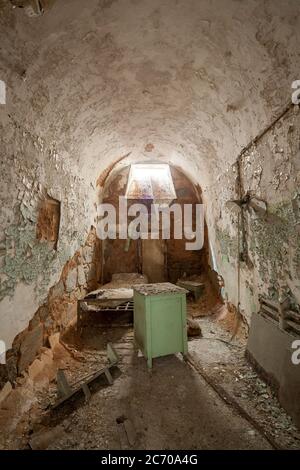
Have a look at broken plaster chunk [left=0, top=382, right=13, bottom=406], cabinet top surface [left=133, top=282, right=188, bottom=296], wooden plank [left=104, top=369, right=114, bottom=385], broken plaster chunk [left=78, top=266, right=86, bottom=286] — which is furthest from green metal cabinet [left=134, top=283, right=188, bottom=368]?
broken plaster chunk [left=78, top=266, right=86, bottom=286]

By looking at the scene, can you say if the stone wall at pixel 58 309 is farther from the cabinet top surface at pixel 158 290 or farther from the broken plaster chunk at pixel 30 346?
the cabinet top surface at pixel 158 290

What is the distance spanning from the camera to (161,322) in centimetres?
348

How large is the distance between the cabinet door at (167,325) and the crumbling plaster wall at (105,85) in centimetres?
161

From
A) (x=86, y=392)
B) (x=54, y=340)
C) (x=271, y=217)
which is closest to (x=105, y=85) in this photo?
(x=271, y=217)

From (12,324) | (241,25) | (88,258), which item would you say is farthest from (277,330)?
(88,258)

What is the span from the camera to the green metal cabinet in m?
3.42

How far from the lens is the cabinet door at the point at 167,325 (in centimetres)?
346

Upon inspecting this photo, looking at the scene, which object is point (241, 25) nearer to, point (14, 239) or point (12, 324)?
point (14, 239)

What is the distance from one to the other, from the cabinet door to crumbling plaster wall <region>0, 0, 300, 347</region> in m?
1.61

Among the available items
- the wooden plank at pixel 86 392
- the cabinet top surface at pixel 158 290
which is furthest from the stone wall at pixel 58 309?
the cabinet top surface at pixel 158 290

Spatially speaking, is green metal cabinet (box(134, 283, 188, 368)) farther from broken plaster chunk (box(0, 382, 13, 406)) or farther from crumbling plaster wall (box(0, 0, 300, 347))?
broken plaster chunk (box(0, 382, 13, 406))

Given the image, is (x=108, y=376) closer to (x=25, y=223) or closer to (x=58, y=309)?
A: (x=58, y=309)

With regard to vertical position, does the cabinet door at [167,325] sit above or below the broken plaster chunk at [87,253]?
below

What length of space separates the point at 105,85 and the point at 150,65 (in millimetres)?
668
